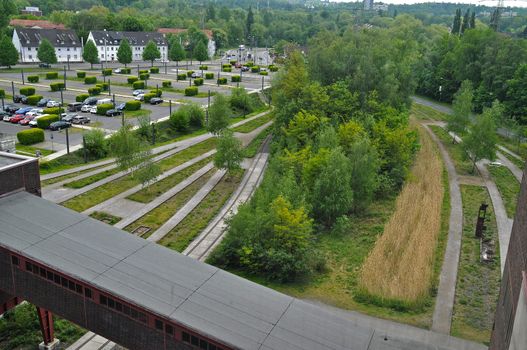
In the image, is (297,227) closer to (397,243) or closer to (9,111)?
(397,243)

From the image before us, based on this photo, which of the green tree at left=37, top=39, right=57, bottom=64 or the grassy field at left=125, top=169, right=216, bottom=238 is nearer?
the grassy field at left=125, top=169, right=216, bottom=238

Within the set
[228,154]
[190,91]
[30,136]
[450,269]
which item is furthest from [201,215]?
[190,91]

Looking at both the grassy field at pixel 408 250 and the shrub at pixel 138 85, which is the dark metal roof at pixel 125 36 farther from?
the grassy field at pixel 408 250

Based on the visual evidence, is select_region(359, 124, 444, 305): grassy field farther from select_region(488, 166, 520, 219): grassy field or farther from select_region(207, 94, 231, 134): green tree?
select_region(207, 94, 231, 134): green tree

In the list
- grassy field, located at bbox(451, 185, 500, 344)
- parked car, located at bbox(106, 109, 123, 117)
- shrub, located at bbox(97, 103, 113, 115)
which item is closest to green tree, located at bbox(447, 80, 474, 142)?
grassy field, located at bbox(451, 185, 500, 344)

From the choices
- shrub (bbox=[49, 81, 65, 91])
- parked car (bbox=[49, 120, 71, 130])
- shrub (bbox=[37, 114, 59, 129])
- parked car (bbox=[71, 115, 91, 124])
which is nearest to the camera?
shrub (bbox=[37, 114, 59, 129])

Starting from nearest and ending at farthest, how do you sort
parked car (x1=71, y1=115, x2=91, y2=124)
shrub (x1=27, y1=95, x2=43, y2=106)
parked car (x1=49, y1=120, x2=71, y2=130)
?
parked car (x1=49, y1=120, x2=71, y2=130) < parked car (x1=71, y1=115, x2=91, y2=124) < shrub (x1=27, y1=95, x2=43, y2=106)

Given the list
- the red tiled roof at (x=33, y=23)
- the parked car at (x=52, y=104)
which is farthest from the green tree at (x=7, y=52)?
the red tiled roof at (x=33, y=23)
